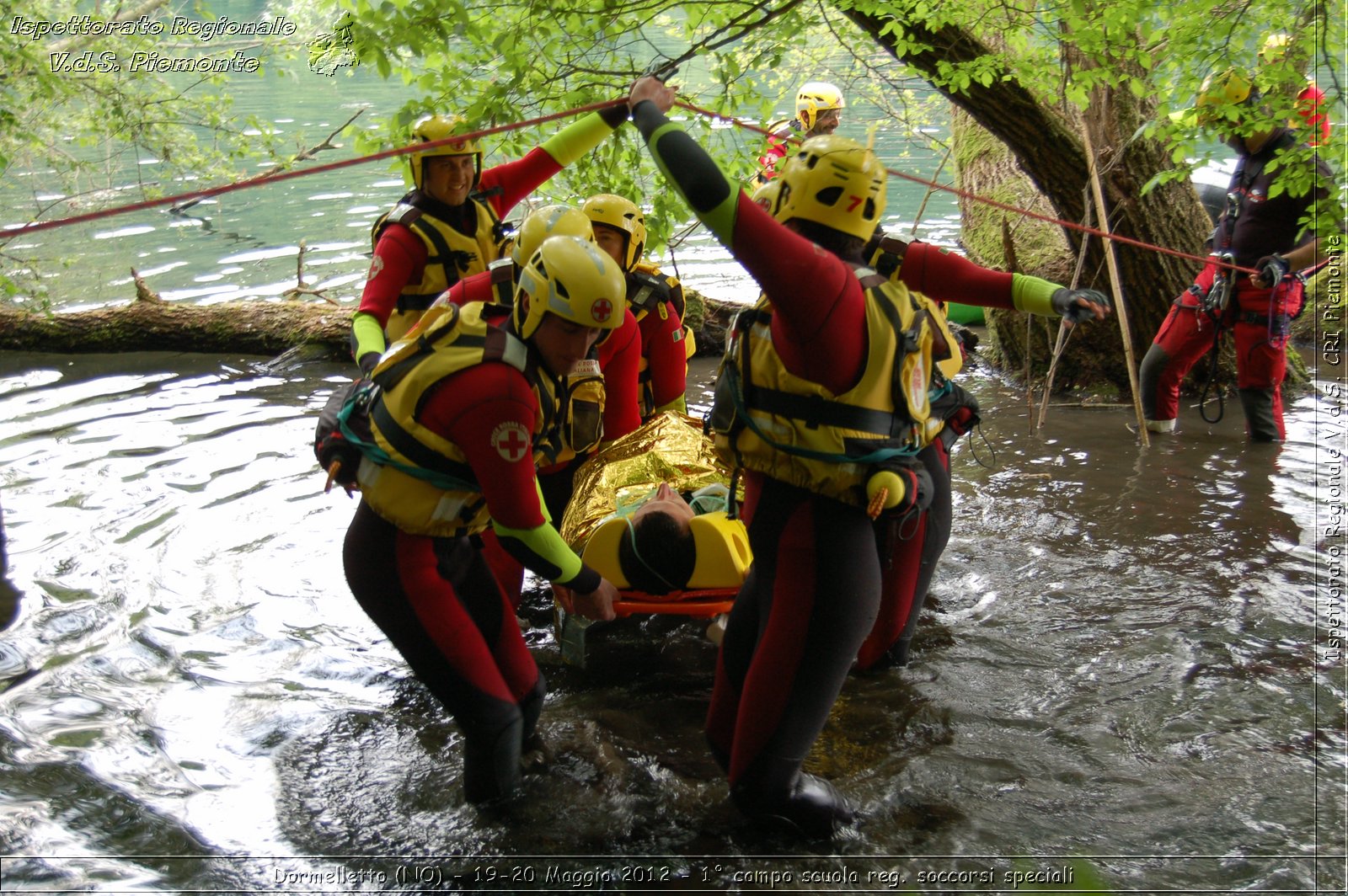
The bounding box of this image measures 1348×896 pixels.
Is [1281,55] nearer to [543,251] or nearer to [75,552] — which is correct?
[543,251]

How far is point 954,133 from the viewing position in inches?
448

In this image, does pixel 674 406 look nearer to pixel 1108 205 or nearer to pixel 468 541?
pixel 468 541

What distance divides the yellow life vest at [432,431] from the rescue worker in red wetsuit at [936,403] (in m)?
1.03

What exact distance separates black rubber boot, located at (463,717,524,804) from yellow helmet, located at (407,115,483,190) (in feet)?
9.43

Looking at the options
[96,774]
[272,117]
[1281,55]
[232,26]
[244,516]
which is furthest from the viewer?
[272,117]

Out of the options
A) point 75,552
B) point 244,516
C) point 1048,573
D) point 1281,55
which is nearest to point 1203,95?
point 1281,55

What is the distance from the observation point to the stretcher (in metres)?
4.40

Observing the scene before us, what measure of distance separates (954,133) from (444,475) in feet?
31.7

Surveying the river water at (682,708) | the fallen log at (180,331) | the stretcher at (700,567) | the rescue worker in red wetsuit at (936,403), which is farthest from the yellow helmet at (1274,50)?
the fallen log at (180,331)

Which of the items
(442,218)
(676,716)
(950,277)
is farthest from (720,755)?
(442,218)

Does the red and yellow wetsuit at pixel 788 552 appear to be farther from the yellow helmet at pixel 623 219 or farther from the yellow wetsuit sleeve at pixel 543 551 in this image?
the yellow helmet at pixel 623 219

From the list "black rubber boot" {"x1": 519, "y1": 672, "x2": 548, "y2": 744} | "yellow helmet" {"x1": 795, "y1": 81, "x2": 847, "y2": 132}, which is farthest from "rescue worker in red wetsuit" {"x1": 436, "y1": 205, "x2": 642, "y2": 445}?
"yellow helmet" {"x1": 795, "y1": 81, "x2": 847, "y2": 132}

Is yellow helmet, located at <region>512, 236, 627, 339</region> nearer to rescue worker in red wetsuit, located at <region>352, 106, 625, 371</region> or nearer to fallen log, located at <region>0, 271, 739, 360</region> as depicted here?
rescue worker in red wetsuit, located at <region>352, 106, 625, 371</region>

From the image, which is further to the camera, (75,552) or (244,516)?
(244,516)
